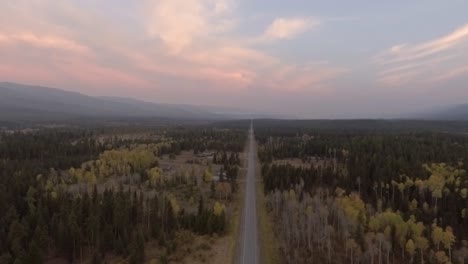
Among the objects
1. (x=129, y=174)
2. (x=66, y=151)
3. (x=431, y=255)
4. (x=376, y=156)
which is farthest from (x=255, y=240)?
(x=66, y=151)

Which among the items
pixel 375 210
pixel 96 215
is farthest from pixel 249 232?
pixel 375 210

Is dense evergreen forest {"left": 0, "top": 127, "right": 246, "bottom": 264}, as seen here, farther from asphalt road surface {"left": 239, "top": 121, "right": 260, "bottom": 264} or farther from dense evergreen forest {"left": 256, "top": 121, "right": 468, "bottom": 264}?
dense evergreen forest {"left": 256, "top": 121, "right": 468, "bottom": 264}

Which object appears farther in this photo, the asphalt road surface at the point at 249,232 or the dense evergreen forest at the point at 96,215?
the dense evergreen forest at the point at 96,215

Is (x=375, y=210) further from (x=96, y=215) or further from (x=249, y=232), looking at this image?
(x=96, y=215)

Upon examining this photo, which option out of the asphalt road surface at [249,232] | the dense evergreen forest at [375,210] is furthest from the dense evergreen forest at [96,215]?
the dense evergreen forest at [375,210]

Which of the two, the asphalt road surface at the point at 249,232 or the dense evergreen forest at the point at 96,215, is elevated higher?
the dense evergreen forest at the point at 96,215

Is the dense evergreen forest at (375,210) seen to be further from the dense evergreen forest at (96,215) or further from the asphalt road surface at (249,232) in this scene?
the dense evergreen forest at (96,215)

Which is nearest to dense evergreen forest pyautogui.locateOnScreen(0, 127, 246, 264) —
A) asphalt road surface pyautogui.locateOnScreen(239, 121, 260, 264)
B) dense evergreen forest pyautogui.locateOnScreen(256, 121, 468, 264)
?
asphalt road surface pyautogui.locateOnScreen(239, 121, 260, 264)

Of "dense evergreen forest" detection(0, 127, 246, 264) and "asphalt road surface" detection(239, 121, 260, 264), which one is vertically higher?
"dense evergreen forest" detection(0, 127, 246, 264)

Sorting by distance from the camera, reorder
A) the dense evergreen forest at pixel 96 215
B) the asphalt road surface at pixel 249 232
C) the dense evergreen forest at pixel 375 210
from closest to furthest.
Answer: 1. the asphalt road surface at pixel 249 232
2. the dense evergreen forest at pixel 96 215
3. the dense evergreen forest at pixel 375 210
